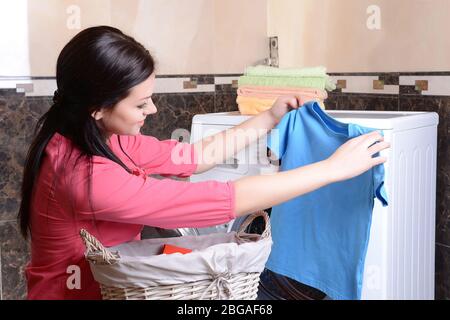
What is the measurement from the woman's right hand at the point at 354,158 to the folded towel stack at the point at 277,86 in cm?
50

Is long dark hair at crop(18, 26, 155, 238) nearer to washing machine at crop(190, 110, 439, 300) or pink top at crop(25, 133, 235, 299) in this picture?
pink top at crop(25, 133, 235, 299)

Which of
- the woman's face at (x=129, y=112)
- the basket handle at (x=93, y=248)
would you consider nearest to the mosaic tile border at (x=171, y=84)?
the woman's face at (x=129, y=112)

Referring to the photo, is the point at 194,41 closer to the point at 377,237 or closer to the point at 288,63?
the point at 288,63

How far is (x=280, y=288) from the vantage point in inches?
88.2

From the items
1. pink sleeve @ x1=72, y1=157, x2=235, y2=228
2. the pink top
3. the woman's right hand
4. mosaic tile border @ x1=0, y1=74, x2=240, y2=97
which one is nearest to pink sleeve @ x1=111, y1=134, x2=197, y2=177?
the pink top

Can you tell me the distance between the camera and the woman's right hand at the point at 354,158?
1.51 m

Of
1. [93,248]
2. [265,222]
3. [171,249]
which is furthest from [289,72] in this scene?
[93,248]

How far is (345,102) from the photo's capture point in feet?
8.77

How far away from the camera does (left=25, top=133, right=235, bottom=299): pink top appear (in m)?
1.47

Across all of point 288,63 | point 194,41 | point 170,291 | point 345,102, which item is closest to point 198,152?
point 170,291

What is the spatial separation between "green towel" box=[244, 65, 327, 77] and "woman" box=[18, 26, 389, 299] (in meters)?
0.68

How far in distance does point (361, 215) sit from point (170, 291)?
0.70 metres

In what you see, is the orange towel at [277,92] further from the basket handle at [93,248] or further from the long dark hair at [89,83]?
the basket handle at [93,248]
